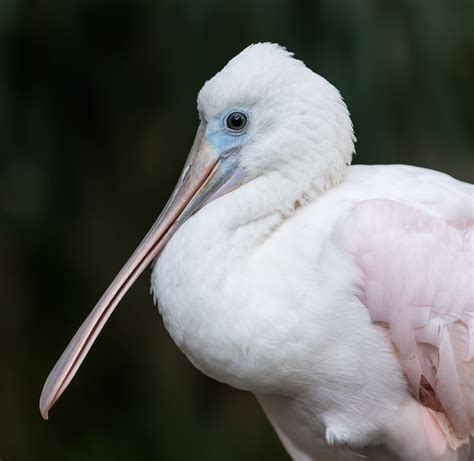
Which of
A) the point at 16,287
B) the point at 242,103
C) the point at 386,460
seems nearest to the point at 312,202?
the point at 242,103

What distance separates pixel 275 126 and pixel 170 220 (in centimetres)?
37

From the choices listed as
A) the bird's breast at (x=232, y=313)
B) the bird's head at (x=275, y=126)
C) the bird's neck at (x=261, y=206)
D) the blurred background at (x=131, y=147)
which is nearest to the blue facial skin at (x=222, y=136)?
the bird's head at (x=275, y=126)

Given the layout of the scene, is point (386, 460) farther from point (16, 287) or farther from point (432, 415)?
point (16, 287)

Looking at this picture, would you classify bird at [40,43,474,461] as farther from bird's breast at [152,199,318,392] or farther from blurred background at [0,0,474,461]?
blurred background at [0,0,474,461]

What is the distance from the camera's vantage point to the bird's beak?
259 cm

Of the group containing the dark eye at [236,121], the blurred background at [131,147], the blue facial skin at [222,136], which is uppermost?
the dark eye at [236,121]

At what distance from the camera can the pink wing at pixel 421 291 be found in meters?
2.41

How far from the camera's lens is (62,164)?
3961mm

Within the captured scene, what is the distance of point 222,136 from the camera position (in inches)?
101

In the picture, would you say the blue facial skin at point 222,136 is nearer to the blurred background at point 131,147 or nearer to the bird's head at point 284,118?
Result: the bird's head at point 284,118

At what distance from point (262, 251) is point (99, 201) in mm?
1797

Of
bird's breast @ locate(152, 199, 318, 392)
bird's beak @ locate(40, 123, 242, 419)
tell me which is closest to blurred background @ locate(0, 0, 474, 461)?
bird's beak @ locate(40, 123, 242, 419)

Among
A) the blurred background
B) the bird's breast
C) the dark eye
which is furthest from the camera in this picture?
the blurred background

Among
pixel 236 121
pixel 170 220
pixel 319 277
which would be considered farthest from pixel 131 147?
pixel 319 277
